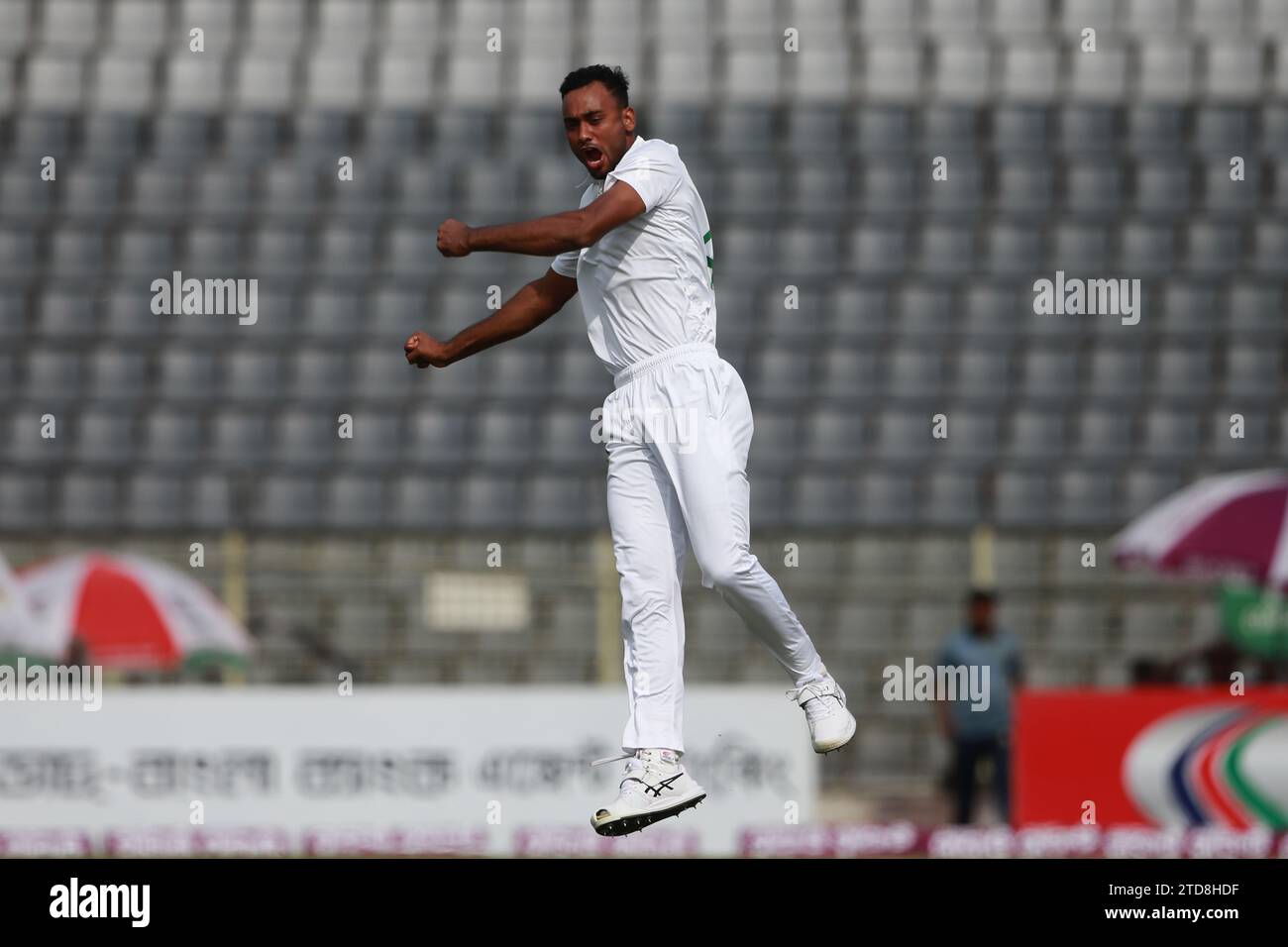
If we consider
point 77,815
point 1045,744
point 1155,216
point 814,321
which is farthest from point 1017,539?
point 77,815

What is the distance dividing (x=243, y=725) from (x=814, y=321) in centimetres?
535

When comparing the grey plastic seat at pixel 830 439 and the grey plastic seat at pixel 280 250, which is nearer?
the grey plastic seat at pixel 830 439

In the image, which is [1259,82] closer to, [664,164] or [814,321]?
[814,321]

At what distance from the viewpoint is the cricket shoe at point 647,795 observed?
5.33 m

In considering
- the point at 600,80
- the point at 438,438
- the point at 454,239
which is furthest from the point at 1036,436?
the point at 454,239

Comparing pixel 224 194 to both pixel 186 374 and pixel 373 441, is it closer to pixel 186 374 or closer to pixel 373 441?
pixel 186 374

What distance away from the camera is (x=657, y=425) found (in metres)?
5.64

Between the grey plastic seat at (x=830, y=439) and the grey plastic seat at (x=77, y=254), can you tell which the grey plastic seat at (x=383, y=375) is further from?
the grey plastic seat at (x=830, y=439)

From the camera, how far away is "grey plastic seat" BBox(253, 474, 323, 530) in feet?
45.9

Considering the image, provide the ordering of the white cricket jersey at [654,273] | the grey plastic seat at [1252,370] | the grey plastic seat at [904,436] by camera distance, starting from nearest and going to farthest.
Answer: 1. the white cricket jersey at [654,273]
2. the grey plastic seat at [904,436]
3. the grey plastic seat at [1252,370]

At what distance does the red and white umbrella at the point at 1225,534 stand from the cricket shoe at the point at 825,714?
239 inches

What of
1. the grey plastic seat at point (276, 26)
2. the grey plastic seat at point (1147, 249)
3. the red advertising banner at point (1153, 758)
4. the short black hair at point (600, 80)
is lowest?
the red advertising banner at point (1153, 758)

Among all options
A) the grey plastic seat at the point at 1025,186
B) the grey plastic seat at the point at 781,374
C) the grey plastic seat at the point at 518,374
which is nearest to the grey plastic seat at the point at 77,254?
the grey plastic seat at the point at 518,374

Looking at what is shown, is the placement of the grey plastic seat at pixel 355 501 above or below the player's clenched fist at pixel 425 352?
below
